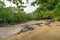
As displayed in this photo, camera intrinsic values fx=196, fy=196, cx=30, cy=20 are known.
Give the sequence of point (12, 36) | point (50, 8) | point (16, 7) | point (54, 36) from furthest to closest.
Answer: point (50, 8)
point (16, 7)
point (12, 36)
point (54, 36)

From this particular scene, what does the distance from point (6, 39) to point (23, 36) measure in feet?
1.88

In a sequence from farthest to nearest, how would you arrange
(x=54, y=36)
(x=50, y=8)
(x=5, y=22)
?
(x=50, y=8)
(x=5, y=22)
(x=54, y=36)

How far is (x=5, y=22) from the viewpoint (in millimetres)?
9312

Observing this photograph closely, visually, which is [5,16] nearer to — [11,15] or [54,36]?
[11,15]

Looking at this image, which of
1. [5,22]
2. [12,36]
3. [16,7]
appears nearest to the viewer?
[12,36]

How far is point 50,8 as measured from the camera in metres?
12.4

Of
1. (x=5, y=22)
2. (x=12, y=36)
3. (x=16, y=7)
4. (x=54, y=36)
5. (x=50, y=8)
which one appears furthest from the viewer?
(x=50, y=8)

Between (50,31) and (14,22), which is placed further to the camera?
(14,22)

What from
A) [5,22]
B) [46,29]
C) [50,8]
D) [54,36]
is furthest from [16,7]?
[54,36]

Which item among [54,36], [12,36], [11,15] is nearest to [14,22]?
[11,15]

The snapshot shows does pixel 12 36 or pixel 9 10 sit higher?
pixel 9 10

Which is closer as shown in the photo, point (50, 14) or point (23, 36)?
point (23, 36)

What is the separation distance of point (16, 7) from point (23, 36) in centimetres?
424

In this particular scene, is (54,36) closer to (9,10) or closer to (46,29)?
(46,29)
